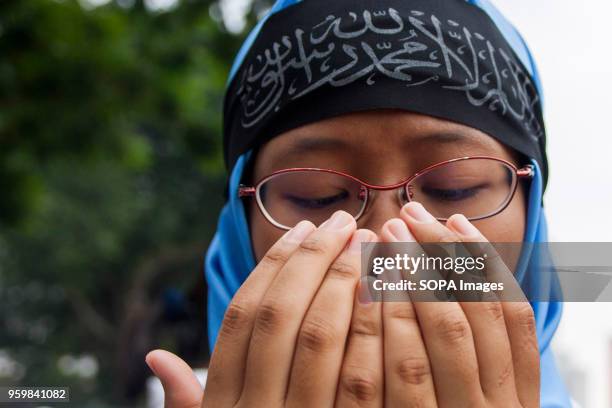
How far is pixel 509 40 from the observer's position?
7.04 ft

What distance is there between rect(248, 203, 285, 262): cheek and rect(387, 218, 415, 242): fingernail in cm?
48

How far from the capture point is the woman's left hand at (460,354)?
50.0 inches

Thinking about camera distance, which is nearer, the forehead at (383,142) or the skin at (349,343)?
the skin at (349,343)

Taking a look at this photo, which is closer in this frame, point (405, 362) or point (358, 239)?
point (405, 362)

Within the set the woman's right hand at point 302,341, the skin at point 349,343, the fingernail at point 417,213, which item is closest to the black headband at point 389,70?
the fingernail at point 417,213

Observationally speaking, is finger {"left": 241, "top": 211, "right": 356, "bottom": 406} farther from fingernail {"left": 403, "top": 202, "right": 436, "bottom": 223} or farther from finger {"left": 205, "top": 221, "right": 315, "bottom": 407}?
fingernail {"left": 403, "top": 202, "right": 436, "bottom": 223}

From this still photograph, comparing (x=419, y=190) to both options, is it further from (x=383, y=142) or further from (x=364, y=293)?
(x=364, y=293)

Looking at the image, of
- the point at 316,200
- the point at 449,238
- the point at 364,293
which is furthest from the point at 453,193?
the point at 364,293

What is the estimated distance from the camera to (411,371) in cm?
127

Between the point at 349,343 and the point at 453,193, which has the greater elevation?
the point at 453,193

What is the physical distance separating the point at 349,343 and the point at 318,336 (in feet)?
0.26

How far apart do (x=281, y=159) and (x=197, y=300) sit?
521cm

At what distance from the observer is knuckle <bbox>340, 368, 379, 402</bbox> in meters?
1.27

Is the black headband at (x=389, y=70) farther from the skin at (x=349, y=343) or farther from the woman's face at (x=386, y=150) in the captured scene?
the skin at (x=349, y=343)
